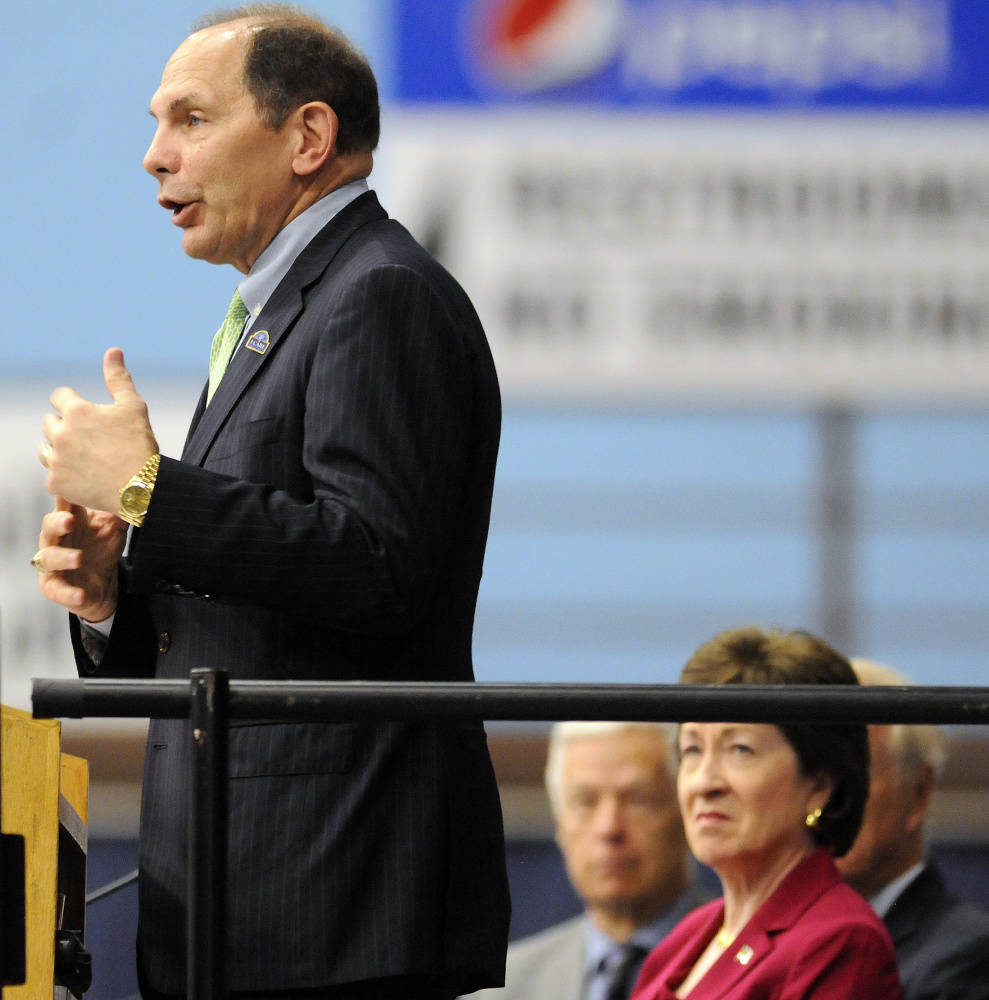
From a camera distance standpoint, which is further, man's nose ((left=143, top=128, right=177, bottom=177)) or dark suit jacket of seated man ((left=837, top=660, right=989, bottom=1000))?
dark suit jacket of seated man ((left=837, top=660, right=989, bottom=1000))

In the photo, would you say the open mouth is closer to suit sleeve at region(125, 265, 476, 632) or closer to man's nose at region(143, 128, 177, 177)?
man's nose at region(143, 128, 177, 177)

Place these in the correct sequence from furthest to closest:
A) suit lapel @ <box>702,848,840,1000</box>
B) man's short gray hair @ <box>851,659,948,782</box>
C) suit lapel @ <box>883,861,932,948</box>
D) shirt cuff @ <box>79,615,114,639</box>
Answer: man's short gray hair @ <box>851,659,948,782</box>
suit lapel @ <box>883,861,932,948</box>
suit lapel @ <box>702,848,840,1000</box>
shirt cuff @ <box>79,615,114,639</box>

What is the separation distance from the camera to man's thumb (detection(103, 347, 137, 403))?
1345mm

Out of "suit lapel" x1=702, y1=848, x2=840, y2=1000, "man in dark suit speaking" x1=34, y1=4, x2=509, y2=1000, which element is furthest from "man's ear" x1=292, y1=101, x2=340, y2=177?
"suit lapel" x1=702, y1=848, x2=840, y2=1000

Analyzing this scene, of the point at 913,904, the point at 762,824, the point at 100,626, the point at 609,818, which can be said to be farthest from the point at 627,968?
the point at 100,626

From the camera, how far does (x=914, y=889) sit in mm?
2203

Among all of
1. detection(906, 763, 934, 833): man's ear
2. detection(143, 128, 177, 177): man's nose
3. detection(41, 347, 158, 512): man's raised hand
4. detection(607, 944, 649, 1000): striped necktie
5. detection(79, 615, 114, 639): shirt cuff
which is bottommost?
detection(607, 944, 649, 1000): striped necktie

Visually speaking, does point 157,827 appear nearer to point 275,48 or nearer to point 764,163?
point 275,48

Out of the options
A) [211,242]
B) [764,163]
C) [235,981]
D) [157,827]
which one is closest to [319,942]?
[235,981]

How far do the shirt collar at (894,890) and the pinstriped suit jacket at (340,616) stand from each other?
1.05m

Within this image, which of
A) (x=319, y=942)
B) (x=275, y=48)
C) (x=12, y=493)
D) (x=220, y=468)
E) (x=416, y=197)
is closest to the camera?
(x=319, y=942)

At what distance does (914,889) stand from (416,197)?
257 cm

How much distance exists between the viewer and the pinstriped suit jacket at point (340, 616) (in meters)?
1.23

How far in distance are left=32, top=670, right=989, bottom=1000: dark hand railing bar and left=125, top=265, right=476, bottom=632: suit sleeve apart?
0.33ft
